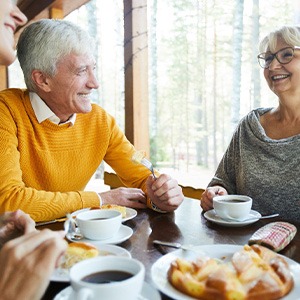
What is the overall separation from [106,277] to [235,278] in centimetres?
27

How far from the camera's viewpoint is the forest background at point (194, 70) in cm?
350

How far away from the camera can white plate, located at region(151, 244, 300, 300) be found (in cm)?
76

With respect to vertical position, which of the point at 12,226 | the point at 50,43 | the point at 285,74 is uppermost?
the point at 50,43

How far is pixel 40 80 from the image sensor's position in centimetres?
181

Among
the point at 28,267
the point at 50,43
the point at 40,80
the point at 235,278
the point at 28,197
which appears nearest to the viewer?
the point at 28,267

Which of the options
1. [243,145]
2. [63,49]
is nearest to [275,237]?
[243,145]

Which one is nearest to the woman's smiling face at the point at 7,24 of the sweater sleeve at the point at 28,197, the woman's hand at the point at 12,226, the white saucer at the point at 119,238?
the sweater sleeve at the point at 28,197

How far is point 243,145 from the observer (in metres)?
1.87

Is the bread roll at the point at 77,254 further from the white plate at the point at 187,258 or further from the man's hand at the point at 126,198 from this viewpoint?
the man's hand at the point at 126,198

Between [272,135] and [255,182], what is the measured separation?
27cm

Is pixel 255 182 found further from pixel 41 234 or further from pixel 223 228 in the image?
pixel 41 234

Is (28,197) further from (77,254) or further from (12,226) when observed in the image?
(77,254)

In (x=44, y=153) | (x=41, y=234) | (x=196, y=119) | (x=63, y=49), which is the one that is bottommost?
(x=196, y=119)

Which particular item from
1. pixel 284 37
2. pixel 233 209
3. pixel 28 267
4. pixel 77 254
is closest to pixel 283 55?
pixel 284 37
